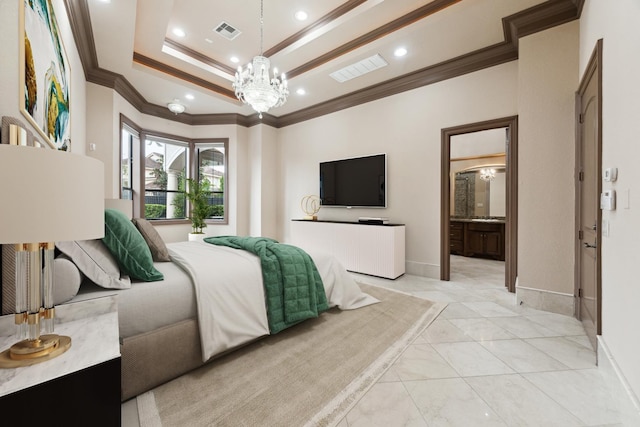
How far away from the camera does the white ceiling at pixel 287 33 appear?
9.09 ft

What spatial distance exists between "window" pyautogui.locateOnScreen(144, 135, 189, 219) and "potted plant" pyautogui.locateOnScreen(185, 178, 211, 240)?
0.28 metres

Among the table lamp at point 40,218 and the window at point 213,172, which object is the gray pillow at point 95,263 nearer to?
the table lamp at point 40,218

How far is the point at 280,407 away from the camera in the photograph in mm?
1399

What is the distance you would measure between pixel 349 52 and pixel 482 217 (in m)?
4.77

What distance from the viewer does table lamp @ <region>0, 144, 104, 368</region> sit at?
29.0 inches

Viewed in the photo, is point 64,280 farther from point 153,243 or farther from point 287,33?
point 287,33

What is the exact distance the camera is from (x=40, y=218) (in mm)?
769

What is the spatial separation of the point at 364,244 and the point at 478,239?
299 centimetres

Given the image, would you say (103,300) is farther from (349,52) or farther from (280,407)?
(349,52)

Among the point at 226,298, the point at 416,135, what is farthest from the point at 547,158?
the point at 226,298

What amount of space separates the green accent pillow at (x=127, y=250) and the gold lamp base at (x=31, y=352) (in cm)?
68

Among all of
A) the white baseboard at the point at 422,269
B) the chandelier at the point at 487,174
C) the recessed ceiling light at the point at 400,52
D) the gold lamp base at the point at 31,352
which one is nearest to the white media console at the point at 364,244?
the white baseboard at the point at 422,269

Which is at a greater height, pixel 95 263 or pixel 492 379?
pixel 95 263

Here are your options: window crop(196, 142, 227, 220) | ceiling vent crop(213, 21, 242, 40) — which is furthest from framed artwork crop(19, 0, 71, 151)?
window crop(196, 142, 227, 220)
